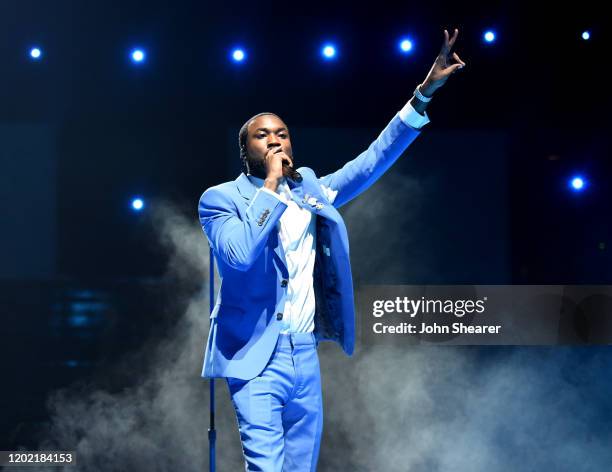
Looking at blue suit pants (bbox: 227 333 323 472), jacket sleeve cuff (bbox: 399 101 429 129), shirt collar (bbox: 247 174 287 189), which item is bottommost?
blue suit pants (bbox: 227 333 323 472)

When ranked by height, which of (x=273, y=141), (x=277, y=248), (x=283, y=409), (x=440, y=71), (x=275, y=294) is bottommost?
(x=283, y=409)

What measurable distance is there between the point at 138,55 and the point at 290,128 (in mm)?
822

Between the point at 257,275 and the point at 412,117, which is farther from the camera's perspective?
the point at 412,117

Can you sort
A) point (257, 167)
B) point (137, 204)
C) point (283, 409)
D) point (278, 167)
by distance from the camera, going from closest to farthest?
1. point (278, 167)
2. point (283, 409)
3. point (257, 167)
4. point (137, 204)

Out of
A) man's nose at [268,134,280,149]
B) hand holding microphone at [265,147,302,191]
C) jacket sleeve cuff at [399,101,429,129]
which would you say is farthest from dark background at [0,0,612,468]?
hand holding microphone at [265,147,302,191]

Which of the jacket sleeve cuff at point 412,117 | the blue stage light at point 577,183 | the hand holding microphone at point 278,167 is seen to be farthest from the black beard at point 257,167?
the blue stage light at point 577,183

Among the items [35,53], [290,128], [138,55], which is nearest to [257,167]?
[290,128]

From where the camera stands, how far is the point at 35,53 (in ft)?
12.7

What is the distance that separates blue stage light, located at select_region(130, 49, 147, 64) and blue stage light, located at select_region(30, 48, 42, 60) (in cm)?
45

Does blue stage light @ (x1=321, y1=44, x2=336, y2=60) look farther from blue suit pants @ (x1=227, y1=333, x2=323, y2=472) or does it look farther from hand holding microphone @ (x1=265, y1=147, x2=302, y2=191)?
blue suit pants @ (x1=227, y1=333, x2=323, y2=472)

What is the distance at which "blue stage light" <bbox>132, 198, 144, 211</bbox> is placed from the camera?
3.82 metres

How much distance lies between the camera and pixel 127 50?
12.6 feet

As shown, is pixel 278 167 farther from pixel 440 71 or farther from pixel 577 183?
pixel 577 183

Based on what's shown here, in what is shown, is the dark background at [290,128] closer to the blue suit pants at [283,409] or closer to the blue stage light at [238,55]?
the blue stage light at [238,55]
